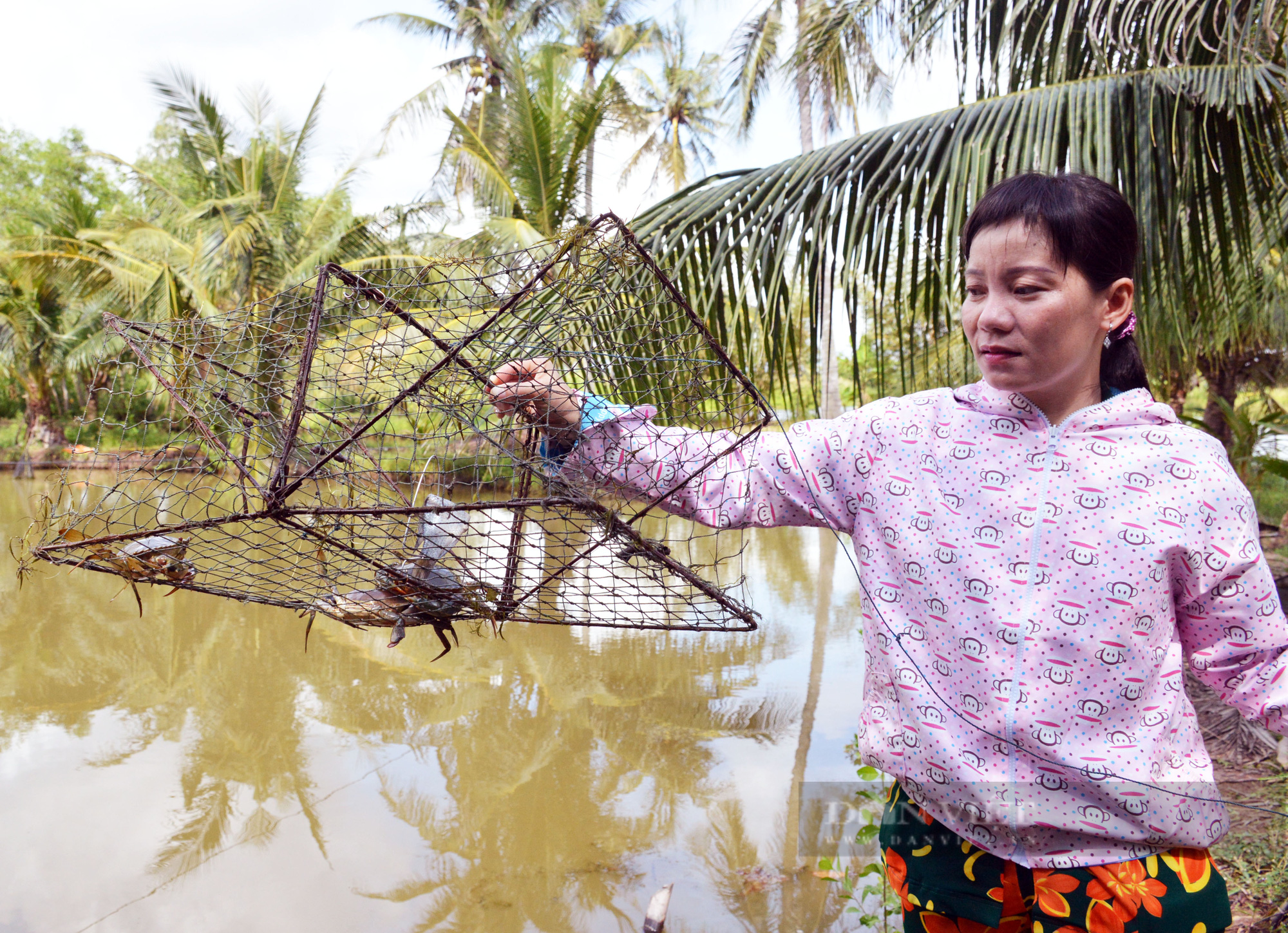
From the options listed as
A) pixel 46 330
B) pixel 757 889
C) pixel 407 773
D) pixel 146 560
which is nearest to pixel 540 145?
pixel 407 773

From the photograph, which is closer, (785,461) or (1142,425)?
(1142,425)

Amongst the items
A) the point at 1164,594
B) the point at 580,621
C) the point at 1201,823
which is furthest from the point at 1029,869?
the point at 580,621

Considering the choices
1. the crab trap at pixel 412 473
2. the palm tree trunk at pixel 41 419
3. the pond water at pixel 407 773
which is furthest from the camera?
the palm tree trunk at pixel 41 419

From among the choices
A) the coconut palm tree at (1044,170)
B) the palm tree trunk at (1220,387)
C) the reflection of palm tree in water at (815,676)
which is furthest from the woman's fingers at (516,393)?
the palm tree trunk at (1220,387)

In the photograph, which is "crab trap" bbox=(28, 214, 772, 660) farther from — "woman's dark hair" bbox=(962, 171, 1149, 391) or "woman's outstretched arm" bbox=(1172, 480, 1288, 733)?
"woman's outstretched arm" bbox=(1172, 480, 1288, 733)

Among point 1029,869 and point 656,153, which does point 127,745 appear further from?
point 656,153

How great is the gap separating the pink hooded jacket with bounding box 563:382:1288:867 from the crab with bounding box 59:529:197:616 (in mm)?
999

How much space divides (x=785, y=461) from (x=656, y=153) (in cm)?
1808

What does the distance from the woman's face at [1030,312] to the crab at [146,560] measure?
1.11 m

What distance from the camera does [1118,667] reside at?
97 cm

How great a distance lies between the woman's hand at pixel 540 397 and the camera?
1.13 m

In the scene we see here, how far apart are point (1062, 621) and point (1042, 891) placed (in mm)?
315

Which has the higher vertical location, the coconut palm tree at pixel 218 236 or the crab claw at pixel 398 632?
the coconut palm tree at pixel 218 236

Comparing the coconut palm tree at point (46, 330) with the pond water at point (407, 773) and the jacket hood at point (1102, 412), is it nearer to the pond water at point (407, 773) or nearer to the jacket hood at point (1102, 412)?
the pond water at point (407, 773)
